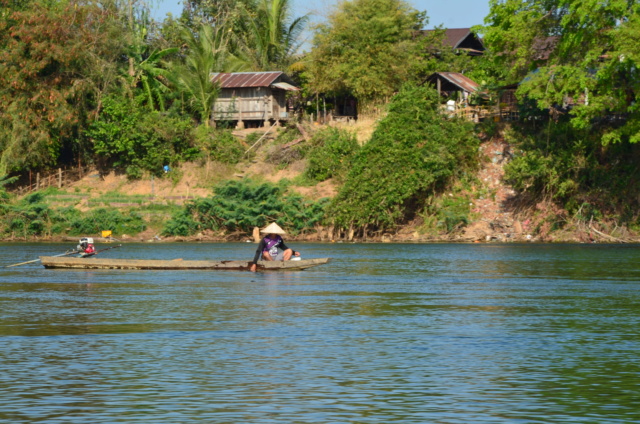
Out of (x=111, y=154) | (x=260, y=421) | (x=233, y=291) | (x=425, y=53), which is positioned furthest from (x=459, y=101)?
(x=260, y=421)

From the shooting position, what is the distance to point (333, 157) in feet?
182

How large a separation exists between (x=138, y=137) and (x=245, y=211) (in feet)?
40.1

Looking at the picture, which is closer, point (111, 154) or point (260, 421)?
point (260, 421)

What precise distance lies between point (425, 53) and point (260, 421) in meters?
55.1

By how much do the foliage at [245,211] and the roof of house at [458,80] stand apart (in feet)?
43.1

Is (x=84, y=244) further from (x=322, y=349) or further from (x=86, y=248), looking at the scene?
(x=322, y=349)

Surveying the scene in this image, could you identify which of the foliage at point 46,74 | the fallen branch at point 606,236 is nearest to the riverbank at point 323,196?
the fallen branch at point 606,236

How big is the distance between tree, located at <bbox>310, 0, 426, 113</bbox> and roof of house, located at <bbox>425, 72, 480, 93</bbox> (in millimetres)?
1692

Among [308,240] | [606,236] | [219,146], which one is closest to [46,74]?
[219,146]

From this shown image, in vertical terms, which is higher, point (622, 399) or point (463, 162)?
point (463, 162)

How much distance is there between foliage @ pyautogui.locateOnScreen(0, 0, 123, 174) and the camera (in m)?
57.5

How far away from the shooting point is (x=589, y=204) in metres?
47.8

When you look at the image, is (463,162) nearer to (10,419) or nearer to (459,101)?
(459,101)

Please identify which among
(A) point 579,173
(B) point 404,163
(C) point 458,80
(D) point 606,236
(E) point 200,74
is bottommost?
(D) point 606,236
